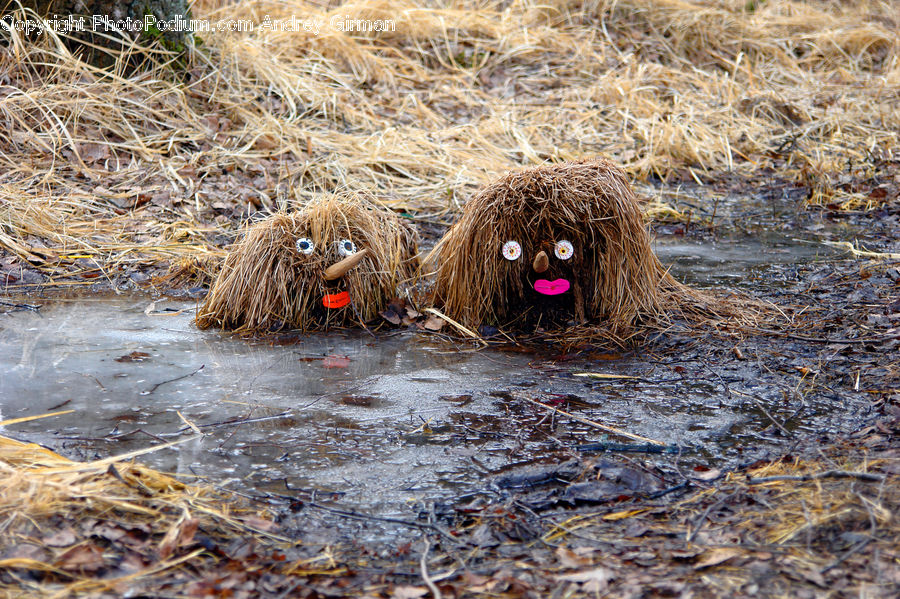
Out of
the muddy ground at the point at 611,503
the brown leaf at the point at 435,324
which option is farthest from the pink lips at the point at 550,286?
the brown leaf at the point at 435,324

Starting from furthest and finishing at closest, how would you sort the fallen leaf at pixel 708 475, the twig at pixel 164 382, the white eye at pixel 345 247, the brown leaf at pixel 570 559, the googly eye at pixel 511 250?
the white eye at pixel 345 247, the googly eye at pixel 511 250, the twig at pixel 164 382, the fallen leaf at pixel 708 475, the brown leaf at pixel 570 559

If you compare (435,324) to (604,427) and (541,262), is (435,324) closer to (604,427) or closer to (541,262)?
(541,262)

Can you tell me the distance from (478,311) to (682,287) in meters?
1.13

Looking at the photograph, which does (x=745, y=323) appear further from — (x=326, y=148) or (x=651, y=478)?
(x=326, y=148)

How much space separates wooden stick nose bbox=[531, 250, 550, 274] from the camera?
12.8 feet

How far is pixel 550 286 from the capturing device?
4039 millimetres

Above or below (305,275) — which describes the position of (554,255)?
Answer: above

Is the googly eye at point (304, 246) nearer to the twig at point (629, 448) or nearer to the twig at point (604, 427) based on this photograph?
the twig at point (604, 427)

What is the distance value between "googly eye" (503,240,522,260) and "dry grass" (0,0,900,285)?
5.90 ft

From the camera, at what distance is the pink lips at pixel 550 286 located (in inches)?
159

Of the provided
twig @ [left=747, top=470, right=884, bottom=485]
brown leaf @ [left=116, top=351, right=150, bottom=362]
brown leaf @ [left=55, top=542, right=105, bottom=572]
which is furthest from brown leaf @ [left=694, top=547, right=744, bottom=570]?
brown leaf @ [left=116, top=351, right=150, bottom=362]

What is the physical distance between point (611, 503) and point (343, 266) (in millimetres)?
2053

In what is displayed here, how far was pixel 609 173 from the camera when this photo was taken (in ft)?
13.4

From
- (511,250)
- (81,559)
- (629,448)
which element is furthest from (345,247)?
(81,559)
